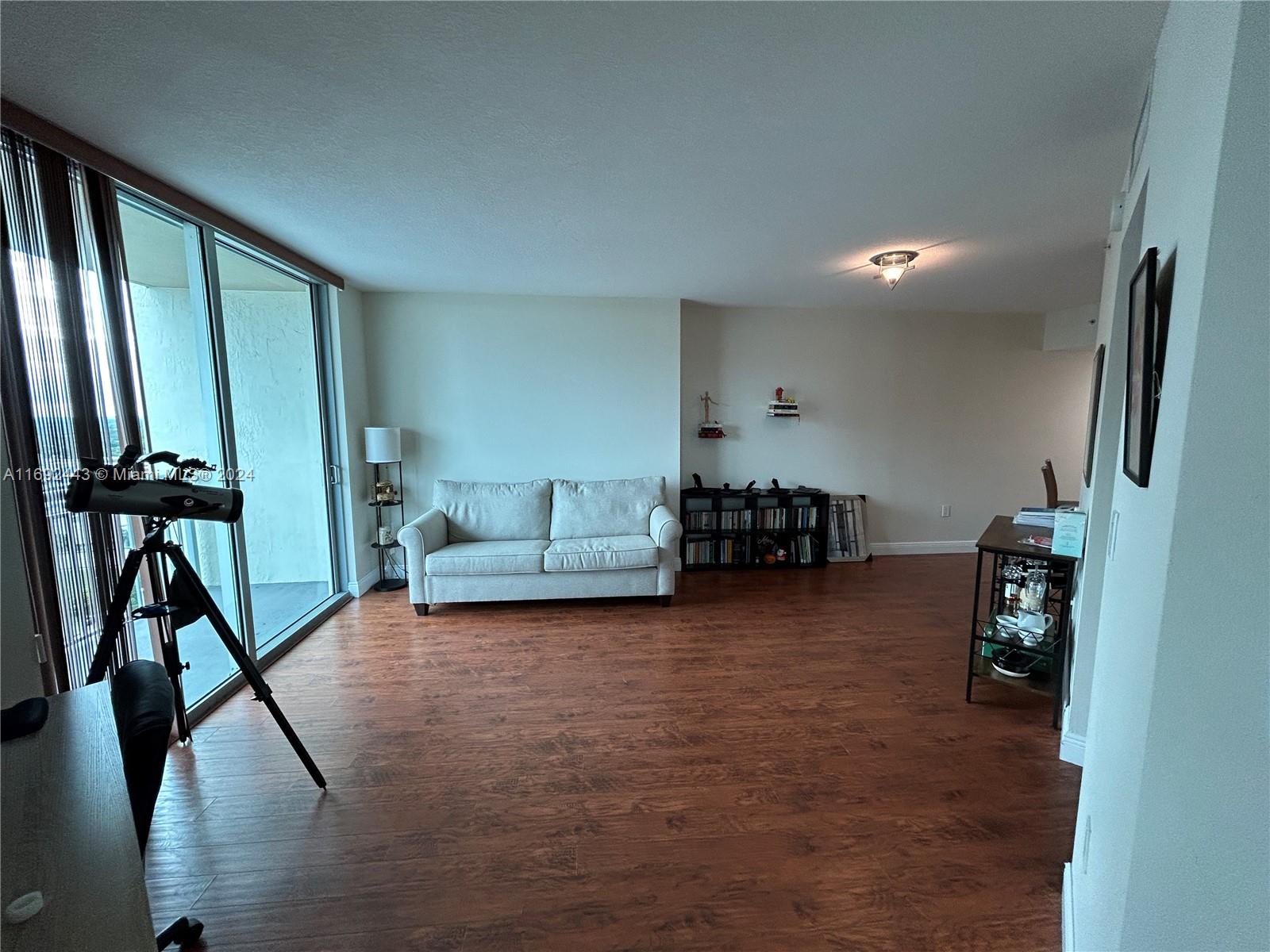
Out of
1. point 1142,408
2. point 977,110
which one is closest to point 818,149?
point 977,110

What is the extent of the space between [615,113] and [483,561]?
9.18 feet

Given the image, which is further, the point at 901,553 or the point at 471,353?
the point at 901,553

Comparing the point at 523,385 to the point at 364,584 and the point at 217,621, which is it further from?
the point at 217,621

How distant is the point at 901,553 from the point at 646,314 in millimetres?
3393

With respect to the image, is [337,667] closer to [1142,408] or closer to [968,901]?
[968,901]

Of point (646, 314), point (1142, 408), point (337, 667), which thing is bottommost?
point (337, 667)

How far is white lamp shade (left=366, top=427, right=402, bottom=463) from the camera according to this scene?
3.85 metres

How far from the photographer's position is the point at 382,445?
3.87 meters

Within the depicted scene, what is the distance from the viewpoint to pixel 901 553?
4980mm

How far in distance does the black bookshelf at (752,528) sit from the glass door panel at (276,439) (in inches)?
114

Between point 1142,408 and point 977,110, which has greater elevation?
point 977,110

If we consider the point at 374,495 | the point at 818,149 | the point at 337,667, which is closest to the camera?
the point at 818,149

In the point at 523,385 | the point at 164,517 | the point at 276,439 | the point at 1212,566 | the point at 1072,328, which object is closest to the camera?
the point at 1212,566

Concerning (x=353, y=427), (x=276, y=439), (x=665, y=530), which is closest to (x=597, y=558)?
(x=665, y=530)
